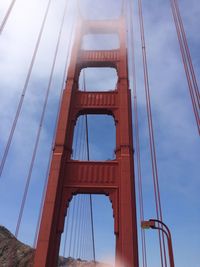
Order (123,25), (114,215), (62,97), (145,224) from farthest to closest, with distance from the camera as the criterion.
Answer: (123,25) → (62,97) → (114,215) → (145,224)

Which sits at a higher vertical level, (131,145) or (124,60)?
(124,60)

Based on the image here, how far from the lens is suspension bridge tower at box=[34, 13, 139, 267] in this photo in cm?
1466

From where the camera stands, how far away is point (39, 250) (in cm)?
1423

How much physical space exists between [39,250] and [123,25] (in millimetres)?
20596

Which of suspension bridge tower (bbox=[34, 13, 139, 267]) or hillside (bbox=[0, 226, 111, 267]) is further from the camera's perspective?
hillside (bbox=[0, 226, 111, 267])

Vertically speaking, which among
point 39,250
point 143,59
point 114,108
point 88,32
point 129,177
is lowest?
point 39,250

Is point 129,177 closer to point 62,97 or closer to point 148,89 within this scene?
point 148,89

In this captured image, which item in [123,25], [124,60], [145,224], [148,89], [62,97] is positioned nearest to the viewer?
[145,224]

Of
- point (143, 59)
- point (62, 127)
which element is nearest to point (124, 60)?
point (143, 59)

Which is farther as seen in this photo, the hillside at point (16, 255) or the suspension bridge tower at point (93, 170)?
the hillside at point (16, 255)

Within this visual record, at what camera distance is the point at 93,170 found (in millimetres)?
17344

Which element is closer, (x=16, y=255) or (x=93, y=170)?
(x=93, y=170)

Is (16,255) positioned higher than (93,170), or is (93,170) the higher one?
(16,255)

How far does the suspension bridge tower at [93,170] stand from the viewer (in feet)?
48.1
